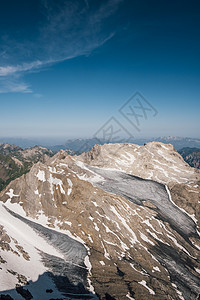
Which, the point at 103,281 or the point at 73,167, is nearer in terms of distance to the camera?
the point at 103,281

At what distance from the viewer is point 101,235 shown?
67.0 metres

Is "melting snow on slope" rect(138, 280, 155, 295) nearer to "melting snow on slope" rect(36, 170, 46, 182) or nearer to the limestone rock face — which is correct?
the limestone rock face

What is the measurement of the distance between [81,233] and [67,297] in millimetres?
28633

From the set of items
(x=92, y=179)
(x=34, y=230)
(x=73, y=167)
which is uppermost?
(x=73, y=167)

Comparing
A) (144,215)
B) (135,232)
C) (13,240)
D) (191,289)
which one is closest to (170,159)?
(144,215)

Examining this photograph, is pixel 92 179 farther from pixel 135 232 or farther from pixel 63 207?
pixel 135 232

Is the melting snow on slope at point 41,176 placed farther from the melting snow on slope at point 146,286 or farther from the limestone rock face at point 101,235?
the melting snow on slope at point 146,286

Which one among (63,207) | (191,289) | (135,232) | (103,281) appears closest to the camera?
(103,281)

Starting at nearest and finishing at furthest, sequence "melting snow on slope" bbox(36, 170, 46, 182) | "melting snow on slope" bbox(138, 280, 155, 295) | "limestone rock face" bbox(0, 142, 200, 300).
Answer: "limestone rock face" bbox(0, 142, 200, 300) < "melting snow on slope" bbox(138, 280, 155, 295) < "melting snow on slope" bbox(36, 170, 46, 182)

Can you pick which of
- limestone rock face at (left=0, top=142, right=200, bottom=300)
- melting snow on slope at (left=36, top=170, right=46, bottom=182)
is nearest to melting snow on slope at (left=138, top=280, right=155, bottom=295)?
limestone rock face at (left=0, top=142, right=200, bottom=300)

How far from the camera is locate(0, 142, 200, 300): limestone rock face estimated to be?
45.5 m

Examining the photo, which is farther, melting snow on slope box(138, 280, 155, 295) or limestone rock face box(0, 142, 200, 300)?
melting snow on slope box(138, 280, 155, 295)

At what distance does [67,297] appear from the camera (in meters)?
39.1

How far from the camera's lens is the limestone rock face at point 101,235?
45.5m
